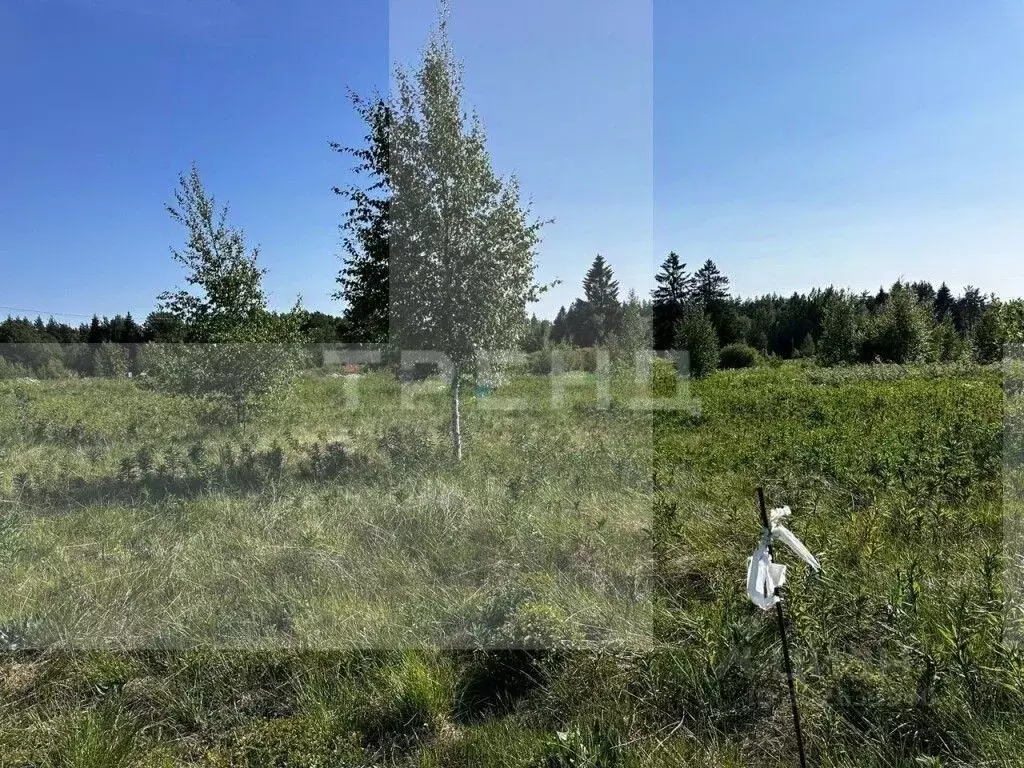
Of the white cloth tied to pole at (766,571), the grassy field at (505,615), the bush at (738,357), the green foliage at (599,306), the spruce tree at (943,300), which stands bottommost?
the grassy field at (505,615)

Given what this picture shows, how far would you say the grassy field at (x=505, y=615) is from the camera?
2012 millimetres

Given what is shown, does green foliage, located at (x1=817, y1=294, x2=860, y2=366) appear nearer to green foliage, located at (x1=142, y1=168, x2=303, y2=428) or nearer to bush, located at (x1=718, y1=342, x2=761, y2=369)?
bush, located at (x1=718, y1=342, x2=761, y2=369)

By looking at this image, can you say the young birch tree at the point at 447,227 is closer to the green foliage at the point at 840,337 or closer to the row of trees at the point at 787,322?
the row of trees at the point at 787,322

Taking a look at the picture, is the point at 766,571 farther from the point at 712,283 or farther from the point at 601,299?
the point at 712,283

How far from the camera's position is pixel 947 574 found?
2.83 m

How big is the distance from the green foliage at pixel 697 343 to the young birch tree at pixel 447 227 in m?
11.9

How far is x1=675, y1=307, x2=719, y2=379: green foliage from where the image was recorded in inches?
695

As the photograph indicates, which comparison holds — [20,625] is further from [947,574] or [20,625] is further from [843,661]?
[947,574]

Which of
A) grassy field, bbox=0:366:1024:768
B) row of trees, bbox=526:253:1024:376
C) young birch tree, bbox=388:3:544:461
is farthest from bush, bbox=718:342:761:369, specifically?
young birch tree, bbox=388:3:544:461

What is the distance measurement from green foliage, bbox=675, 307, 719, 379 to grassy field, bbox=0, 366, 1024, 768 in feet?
40.0

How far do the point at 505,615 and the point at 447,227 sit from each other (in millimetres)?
4200

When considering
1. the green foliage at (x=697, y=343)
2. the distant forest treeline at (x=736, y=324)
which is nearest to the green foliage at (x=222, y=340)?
the distant forest treeline at (x=736, y=324)

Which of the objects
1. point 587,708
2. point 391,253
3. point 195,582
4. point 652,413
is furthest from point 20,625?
point 652,413

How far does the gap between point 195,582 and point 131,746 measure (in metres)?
1.12
